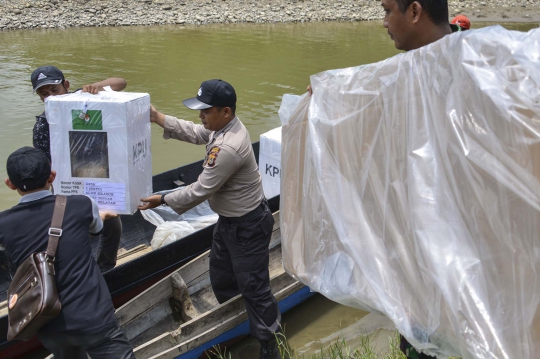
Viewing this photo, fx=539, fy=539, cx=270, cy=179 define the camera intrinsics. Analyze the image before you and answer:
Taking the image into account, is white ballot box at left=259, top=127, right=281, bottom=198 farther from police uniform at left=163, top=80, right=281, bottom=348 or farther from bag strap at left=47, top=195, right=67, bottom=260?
bag strap at left=47, top=195, right=67, bottom=260

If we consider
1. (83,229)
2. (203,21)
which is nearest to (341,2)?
(203,21)

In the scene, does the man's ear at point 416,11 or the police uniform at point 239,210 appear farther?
the police uniform at point 239,210

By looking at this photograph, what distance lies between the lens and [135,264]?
4539 mm

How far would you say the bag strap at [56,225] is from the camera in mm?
2754

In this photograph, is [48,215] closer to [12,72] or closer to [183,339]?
[183,339]

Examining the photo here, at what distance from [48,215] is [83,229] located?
0.66ft

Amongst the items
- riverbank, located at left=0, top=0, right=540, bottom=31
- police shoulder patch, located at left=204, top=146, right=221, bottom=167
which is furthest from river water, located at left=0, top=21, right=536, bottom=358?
police shoulder patch, located at left=204, top=146, right=221, bottom=167

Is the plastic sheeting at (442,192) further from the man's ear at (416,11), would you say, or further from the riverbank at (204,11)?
the riverbank at (204,11)

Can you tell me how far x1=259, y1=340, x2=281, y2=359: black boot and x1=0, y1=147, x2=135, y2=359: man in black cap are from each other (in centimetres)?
136

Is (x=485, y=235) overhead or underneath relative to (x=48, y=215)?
overhead

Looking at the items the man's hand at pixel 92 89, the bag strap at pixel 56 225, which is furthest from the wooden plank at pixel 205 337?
the man's hand at pixel 92 89

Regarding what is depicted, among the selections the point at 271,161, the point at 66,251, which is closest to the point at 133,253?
the point at 271,161

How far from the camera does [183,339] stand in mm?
4074

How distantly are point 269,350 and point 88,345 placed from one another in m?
1.51
